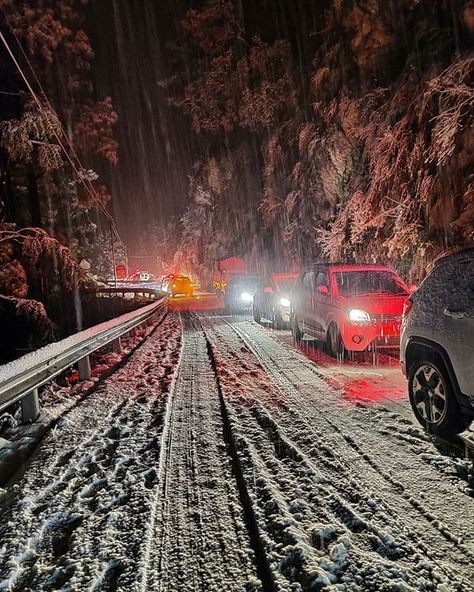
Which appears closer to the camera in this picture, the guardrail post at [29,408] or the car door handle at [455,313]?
the car door handle at [455,313]

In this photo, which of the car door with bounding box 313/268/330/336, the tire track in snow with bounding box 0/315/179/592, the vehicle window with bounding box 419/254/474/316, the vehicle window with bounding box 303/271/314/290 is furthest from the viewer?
the vehicle window with bounding box 303/271/314/290

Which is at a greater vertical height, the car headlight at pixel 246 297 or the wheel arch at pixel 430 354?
the car headlight at pixel 246 297

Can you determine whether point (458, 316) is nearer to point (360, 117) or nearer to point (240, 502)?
point (240, 502)

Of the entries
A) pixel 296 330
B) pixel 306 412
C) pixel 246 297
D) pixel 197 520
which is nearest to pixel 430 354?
pixel 306 412

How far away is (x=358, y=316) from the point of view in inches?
340

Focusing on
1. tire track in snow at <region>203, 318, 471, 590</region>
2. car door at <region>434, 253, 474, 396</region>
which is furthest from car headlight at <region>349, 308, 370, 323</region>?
car door at <region>434, 253, 474, 396</region>

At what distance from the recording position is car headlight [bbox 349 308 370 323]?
8578mm

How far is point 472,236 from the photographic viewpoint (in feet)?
35.0

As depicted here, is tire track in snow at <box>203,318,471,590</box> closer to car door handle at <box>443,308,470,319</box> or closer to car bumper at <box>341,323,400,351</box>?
car bumper at <box>341,323,400,351</box>

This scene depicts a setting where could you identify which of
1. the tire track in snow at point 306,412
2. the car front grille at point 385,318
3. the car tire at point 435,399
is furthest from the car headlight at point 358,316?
the car tire at point 435,399

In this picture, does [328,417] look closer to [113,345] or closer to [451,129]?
[113,345]

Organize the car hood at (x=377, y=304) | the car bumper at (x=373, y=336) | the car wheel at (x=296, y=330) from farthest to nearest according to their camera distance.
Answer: the car wheel at (x=296, y=330)
the car hood at (x=377, y=304)
the car bumper at (x=373, y=336)

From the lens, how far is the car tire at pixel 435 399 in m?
4.37

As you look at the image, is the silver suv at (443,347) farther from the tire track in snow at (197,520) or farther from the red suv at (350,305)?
the red suv at (350,305)
